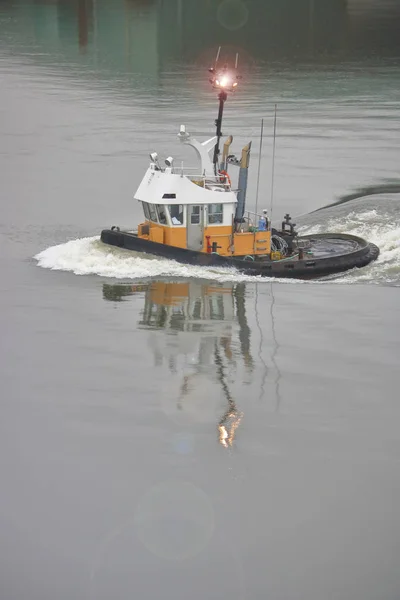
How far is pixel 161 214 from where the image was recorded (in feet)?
111

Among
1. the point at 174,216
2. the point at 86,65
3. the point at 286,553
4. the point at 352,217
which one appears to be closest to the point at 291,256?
the point at 174,216

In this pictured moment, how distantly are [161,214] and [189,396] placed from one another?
11180mm

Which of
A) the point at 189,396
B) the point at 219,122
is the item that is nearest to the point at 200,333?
the point at 189,396

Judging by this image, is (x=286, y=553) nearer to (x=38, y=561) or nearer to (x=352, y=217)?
(x=38, y=561)

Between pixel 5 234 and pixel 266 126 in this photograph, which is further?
pixel 266 126

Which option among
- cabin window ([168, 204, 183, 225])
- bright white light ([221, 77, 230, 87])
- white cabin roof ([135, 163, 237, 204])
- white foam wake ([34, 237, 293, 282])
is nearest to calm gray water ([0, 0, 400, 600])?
white foam wake ([34, 237, 293, 282])

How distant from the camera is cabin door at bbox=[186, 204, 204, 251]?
110 ft

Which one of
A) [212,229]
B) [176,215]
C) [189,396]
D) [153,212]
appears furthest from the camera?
[153,212]

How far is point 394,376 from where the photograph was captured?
24.8 metres

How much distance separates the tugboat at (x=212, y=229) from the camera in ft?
109

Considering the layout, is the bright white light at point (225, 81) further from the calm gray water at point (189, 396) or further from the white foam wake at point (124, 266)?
the calm gray water at point (189, 396)

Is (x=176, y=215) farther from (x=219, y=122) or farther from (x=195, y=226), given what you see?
(x=219, y=122)

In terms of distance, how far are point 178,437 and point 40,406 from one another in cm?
345

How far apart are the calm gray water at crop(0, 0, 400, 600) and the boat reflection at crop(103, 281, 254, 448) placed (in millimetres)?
80
